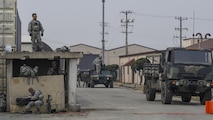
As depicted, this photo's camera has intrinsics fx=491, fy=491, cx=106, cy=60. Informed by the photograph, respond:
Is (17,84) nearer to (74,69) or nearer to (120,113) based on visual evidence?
(74,69)

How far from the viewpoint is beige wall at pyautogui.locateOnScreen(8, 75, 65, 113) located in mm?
18734

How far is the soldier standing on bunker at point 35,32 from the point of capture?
67.7 ft

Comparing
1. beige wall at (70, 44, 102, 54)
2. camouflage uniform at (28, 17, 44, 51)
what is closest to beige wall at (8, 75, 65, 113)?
camouflage uniform at (28, 17, 44, 51)

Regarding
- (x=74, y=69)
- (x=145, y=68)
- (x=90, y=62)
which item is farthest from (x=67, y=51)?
(x=90, y=62)

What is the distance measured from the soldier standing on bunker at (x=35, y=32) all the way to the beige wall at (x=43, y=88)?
7.02 feet

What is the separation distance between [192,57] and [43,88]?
28.5 feet

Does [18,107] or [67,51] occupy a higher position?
[67,51]

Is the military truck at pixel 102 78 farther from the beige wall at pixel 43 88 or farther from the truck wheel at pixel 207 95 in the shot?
the beige wall at pixel 43 88

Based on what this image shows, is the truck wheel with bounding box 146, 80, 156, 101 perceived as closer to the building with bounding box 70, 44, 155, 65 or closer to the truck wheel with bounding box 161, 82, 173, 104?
the truck wheel with bounding box 161, 82, 173, 104

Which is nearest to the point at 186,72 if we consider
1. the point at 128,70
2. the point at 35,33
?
the point at 35,33

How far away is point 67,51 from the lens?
19.8 metres

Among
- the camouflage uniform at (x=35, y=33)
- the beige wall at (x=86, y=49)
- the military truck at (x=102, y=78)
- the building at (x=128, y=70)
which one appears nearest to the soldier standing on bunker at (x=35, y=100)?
the camouflage uniform at (x=35, y=33)

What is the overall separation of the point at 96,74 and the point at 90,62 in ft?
40.7

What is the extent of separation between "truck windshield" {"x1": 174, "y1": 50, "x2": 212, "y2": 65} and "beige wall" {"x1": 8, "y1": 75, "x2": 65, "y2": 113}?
733 centimetres
